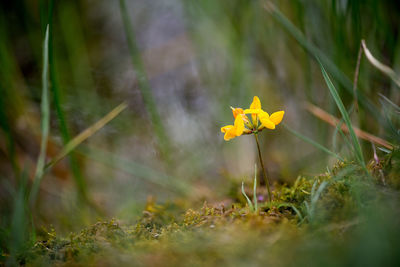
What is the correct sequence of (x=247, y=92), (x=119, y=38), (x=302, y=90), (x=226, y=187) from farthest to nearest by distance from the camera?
(x=119, y=38) < (x=302, y=90) < (x=247, y=92) < (x=226, y=187)

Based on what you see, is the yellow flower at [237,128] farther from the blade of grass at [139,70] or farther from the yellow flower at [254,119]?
the blade of grass at [139,70]

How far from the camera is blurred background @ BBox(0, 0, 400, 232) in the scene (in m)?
1.63

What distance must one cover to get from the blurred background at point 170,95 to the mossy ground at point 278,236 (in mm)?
652

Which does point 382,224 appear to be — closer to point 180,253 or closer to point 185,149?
point 180,253

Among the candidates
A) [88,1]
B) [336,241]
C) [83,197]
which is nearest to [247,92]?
[83,197]

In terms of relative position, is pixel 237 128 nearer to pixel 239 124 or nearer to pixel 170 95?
pixel 239 124

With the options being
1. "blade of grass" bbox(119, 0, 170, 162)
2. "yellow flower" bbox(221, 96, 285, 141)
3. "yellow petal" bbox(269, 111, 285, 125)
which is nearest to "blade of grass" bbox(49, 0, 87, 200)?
"blade of grass" bbox(119, 0, 170, 162)

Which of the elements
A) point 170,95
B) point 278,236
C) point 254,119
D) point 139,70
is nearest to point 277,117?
point 254,119

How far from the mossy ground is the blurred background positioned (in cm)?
65

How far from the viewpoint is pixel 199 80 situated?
2.83 meters

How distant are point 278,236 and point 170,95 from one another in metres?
2.32

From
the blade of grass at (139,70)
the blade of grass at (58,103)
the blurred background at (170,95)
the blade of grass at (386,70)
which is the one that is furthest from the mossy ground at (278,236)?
the blade of grass at (139,70)

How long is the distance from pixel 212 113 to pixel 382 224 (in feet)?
7.02

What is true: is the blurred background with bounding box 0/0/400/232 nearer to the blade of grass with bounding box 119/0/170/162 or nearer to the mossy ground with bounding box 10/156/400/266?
the blade of grass with bounding box 119/0/170/162
